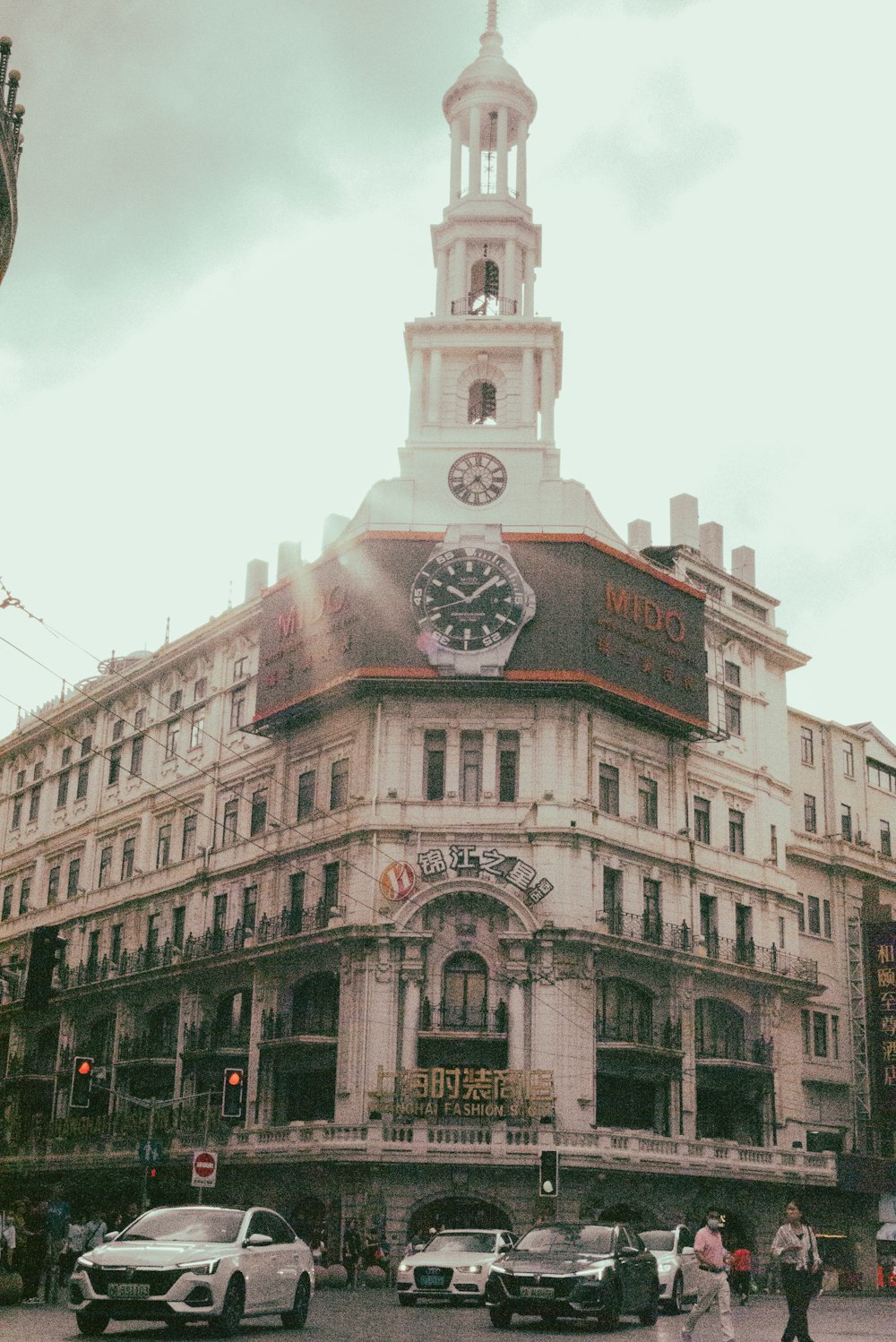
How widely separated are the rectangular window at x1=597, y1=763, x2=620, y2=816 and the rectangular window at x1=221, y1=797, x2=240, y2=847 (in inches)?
580

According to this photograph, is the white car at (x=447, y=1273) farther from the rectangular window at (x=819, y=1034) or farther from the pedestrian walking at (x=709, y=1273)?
the rectangular window at (x=819, y=1034)

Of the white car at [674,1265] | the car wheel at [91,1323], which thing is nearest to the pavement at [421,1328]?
the car wheel at [91,1323]

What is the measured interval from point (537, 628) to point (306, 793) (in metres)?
10.6

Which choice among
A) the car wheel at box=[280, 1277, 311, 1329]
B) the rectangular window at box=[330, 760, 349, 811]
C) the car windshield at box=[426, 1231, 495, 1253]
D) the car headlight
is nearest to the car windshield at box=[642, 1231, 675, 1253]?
the car windshield at box=[426, 1231, 495, 1253]

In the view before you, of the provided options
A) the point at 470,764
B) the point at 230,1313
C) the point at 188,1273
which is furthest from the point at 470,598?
the point at 188,1273

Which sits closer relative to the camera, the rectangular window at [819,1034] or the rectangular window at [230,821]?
the rectangular window at [230,821]

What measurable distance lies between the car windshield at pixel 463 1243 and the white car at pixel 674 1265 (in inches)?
124

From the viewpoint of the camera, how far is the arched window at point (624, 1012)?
2051 inches

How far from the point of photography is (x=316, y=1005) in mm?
53812

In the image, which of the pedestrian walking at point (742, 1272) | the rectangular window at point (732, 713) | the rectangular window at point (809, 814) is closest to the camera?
the pedestrian walking at point (742, 1272)

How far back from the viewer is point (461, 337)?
61.3 metres

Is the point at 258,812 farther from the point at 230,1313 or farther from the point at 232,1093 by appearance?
the point at 230,1313

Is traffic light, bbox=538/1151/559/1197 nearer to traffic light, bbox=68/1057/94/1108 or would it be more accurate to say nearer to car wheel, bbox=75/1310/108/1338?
traffic light, bbox=68/1057/94/1108

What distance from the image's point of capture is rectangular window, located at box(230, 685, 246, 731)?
62.4m
